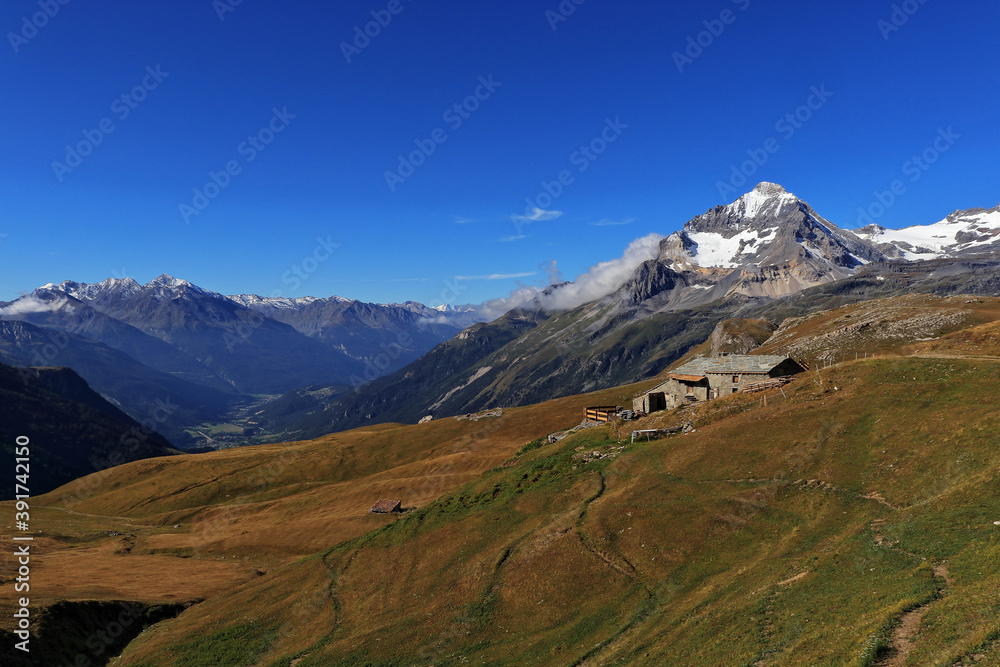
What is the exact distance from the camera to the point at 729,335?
185 metres

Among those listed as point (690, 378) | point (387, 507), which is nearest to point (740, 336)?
point (690, 378)

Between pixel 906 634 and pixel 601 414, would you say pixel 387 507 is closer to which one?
pixel 601 414

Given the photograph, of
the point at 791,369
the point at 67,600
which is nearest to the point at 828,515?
the point at 791,369

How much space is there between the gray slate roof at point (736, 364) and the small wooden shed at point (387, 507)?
156 feet

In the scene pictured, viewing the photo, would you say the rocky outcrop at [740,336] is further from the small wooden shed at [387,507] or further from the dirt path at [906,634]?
the dirt path at [906,634]

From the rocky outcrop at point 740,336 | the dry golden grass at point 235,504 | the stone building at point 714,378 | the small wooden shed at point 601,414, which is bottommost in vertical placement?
the dry golden grass at point 235,504

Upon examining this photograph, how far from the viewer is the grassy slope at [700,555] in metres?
23.2

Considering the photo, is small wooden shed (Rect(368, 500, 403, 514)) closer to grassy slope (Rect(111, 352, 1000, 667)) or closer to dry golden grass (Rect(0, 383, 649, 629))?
dry golden grass (Rect(0, 383, 649, 629))

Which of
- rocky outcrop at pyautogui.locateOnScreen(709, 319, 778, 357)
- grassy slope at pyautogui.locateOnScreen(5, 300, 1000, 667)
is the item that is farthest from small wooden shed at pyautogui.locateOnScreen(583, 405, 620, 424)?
rocky outcrop at pyautogui.locateOnScreen(709, 319, 778, 357)

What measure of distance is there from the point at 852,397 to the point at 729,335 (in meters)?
148

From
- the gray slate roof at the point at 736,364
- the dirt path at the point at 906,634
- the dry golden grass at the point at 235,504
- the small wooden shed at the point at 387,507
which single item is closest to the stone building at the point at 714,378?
the gray slate roof at the point at 736,364

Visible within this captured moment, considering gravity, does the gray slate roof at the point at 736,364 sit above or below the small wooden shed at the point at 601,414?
above

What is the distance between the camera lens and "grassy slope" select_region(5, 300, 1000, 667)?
23234mm

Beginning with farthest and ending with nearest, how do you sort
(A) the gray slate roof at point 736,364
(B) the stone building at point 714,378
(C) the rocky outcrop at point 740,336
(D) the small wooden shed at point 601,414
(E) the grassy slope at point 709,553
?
(C) the rocky outcrop at point 740,336 → (D) the small wooden shed at point 601,414 → (A) the gray slate roof at point 736,364 → (B) the stone building at point 714,378 → (E) the grassy slope at point 709,553
